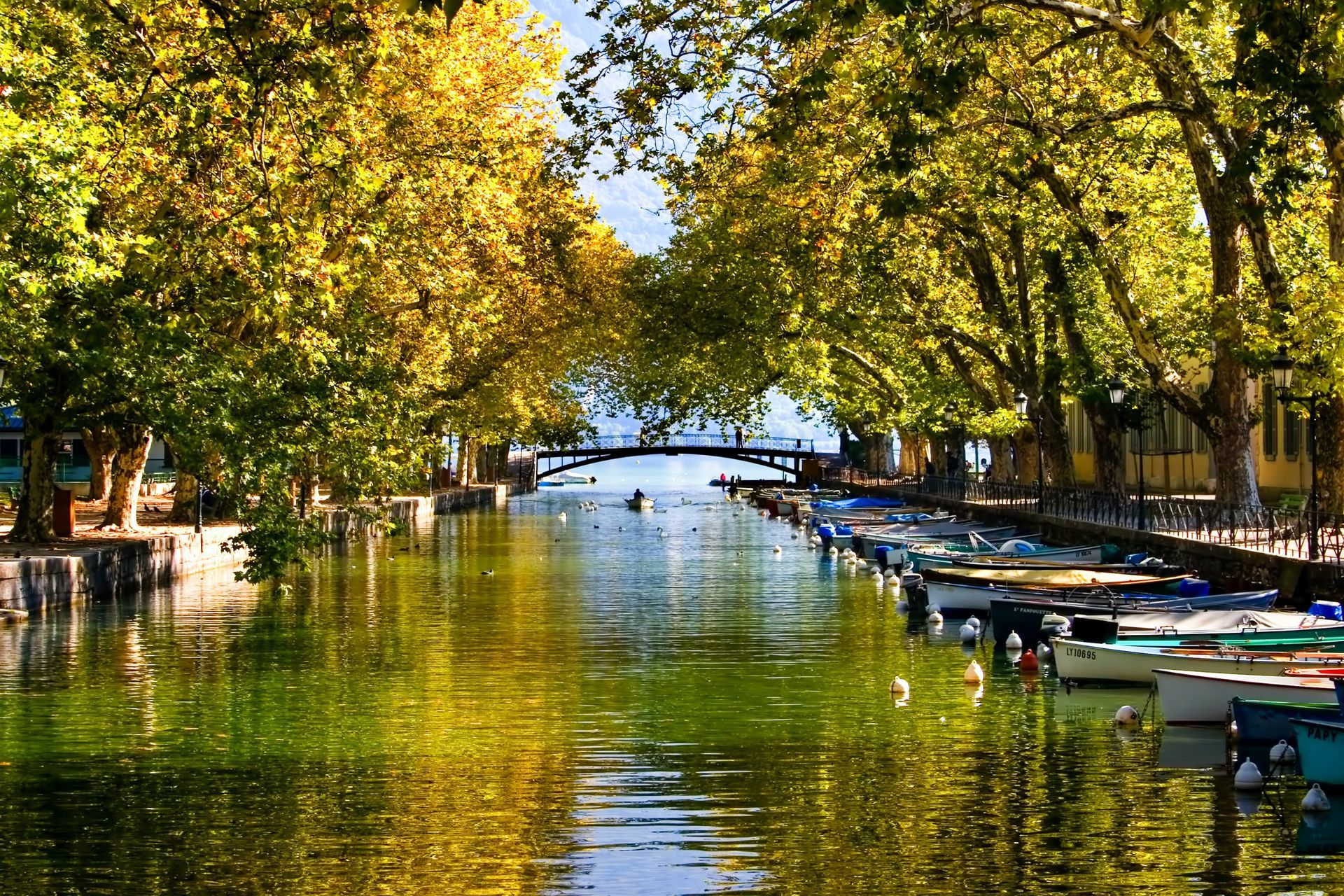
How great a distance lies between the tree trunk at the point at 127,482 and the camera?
40219 millimetres

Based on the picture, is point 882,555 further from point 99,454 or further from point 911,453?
point 911,453

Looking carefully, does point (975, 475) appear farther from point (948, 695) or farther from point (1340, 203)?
point (948, 695)

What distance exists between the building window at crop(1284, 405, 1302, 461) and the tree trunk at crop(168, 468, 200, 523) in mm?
29191

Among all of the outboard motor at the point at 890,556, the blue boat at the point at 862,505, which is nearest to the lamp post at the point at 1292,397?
the outboard motor at the point at 890,556

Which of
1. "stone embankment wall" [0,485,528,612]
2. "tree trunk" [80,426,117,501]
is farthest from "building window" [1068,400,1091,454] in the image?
"stone embankment wall" [0,485,528,612]

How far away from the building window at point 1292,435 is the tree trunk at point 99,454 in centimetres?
3045

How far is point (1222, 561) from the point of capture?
31500 mm

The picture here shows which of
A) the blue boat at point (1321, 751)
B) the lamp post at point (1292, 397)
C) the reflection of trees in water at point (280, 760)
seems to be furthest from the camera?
the lamp post at point (1292, 397)

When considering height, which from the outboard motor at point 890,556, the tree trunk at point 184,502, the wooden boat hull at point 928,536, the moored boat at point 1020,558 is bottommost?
the outboard motor at point 890,556

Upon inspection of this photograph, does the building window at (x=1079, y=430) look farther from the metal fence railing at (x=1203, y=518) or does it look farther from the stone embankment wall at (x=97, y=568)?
the stone embankment wall at (x=97, y=568)

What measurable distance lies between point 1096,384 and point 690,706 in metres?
26.5

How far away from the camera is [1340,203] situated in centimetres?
→ 2877

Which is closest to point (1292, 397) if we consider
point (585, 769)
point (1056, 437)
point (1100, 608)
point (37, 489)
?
point (1100, 608)

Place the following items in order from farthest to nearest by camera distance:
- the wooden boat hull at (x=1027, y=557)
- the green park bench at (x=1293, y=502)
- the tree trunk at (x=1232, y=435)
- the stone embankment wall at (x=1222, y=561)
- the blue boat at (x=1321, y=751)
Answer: the green park bench at (x=1293, y=502), the wooden boat hull at (x=1027, y=557), the tree trunk at (x=1232, y=435), the stone embankment wall at (x=1222, y=561), the blue boat at (x=1321, y=751)
